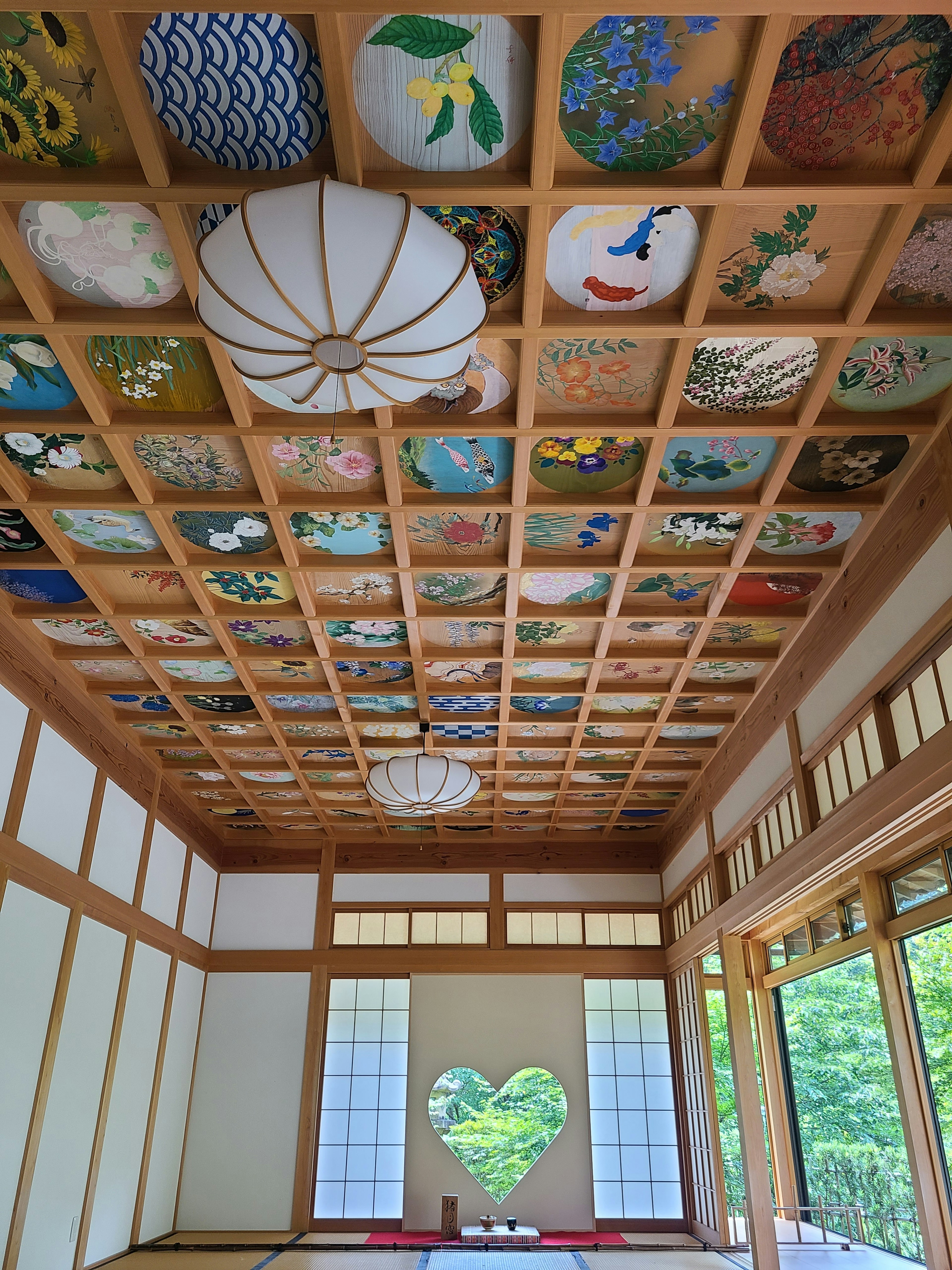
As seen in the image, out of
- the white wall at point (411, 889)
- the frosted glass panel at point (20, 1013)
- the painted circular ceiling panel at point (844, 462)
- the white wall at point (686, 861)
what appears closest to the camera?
the painted circular ceiling panel at point (844, 462)

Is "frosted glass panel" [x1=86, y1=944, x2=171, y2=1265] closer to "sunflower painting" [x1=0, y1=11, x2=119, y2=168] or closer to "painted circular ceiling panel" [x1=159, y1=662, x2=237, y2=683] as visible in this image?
"painted circular ceiling panel" [x1=159, y1=662, x2=237, y2=683]

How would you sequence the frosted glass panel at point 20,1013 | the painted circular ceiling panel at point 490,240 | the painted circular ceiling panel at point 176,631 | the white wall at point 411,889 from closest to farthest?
1. the painted circular ceiling panel at point 490,240
2. the frosted glass panel at point 20,1013
3. the painted circular ceiling panel at point 176,631
4. the white wall at point 411,889

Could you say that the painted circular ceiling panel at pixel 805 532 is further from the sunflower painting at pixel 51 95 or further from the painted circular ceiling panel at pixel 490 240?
the sunflower painting at pixel 51 95

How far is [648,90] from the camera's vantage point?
2434mm

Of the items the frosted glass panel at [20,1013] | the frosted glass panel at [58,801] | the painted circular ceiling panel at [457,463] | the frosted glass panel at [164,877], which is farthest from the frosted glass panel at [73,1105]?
the painted circular ceiling panel at [457,463]

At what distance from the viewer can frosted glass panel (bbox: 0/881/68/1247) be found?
4.88 meters

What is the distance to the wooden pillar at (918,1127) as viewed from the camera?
4.15 metres

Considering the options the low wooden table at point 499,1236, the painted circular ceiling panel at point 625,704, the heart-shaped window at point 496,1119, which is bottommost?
the low wooden table at point 499,1236

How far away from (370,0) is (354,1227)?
8.75 m

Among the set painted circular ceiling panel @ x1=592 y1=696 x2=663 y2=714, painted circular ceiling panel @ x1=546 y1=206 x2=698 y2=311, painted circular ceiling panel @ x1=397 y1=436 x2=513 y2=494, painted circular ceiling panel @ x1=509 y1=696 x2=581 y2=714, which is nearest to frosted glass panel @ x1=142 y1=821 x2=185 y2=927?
painted circular ceiling panel @ x1=509 y1=696 x2=581 y2=714

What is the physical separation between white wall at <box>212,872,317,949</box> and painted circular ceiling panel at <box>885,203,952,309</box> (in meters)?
7.75

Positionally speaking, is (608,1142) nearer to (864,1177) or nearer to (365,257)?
(864,1177)

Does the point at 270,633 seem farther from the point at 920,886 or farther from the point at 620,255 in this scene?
the point at 920,886

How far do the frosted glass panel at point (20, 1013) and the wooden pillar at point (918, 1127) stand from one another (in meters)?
4.62
